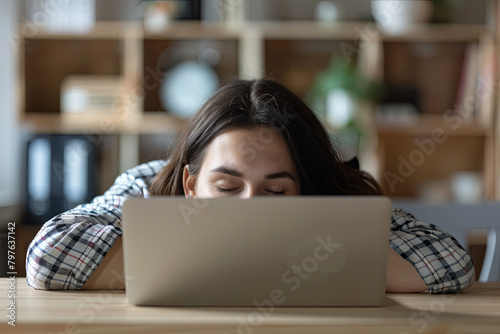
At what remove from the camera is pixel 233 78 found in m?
3.19

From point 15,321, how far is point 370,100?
2.44 meters

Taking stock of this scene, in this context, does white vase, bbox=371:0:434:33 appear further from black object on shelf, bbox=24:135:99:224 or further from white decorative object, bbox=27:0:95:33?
black object on shelf, bbox=24:135:99:224

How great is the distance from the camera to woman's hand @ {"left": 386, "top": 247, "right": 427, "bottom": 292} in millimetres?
1002

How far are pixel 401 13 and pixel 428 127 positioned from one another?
0.51 metres

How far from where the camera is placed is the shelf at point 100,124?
3.03 metres

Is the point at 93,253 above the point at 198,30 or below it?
below

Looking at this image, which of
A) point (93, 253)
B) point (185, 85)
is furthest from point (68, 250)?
point (185, 85)

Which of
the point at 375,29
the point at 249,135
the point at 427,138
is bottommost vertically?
the point at 427,138

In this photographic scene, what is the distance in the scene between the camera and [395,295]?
0.97 metres

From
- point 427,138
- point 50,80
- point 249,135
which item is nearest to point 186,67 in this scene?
point 50,80

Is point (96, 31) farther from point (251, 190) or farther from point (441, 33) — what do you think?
point (251, 190)

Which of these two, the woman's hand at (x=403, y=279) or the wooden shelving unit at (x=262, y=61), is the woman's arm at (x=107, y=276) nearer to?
the woman's hand at (x=403, y=279)

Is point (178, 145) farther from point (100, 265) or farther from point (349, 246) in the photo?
point (349, 246)

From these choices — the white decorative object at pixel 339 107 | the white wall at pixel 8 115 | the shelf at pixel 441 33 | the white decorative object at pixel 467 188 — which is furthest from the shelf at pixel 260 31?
the white decorative object at pixel 467 188
